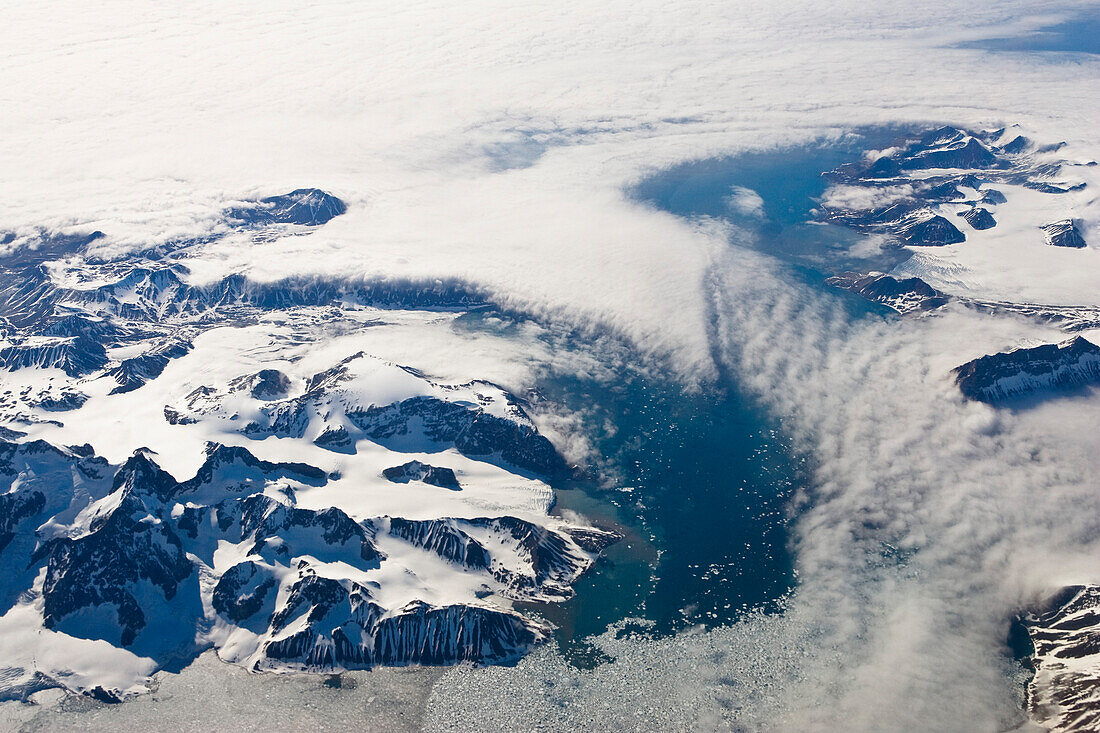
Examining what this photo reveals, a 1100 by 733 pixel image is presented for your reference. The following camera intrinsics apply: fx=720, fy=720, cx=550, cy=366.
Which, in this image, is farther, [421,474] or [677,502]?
[677,502]

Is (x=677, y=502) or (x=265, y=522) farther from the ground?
(x=265, y=522)

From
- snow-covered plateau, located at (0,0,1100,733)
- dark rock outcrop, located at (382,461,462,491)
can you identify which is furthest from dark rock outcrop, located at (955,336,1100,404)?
dark rock outcrop, located at (382,461,462,491)

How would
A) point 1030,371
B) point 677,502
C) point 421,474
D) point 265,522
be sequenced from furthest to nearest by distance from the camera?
point 1030,371 < point 677,502 < point 421,474 < point 265,522

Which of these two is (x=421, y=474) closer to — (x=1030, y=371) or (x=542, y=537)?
(x=542, y=537)

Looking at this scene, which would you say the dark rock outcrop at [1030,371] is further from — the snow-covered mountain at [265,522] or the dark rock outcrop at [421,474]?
the dark rock outcrop at [421,474]

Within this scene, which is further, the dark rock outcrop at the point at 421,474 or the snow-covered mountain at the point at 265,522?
the dark rock outcrop at the point at 421,474

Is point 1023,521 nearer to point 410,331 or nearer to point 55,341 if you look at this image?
point 410,331

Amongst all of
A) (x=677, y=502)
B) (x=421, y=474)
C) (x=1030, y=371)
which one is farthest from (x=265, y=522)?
(x=1030, y=371)

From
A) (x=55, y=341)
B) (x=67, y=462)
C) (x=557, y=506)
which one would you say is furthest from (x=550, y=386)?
(x=55, y=341)

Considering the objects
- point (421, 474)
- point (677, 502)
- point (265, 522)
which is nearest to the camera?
point (265, 522)

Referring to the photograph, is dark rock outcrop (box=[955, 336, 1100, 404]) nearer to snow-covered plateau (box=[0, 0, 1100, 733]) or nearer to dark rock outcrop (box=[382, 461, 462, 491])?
snow-covered plateau (box=[0, 0, 1100, 733])

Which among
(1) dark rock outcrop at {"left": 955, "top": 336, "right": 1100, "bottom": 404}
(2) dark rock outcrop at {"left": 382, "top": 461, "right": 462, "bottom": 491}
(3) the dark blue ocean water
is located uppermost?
(2) dark rock outcrop at {"left": 382, "top": 461, "right": 462, "bottom": 491}

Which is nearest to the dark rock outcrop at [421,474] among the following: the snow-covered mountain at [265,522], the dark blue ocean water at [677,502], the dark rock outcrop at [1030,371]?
the snow-covered mountain at [265,522]
